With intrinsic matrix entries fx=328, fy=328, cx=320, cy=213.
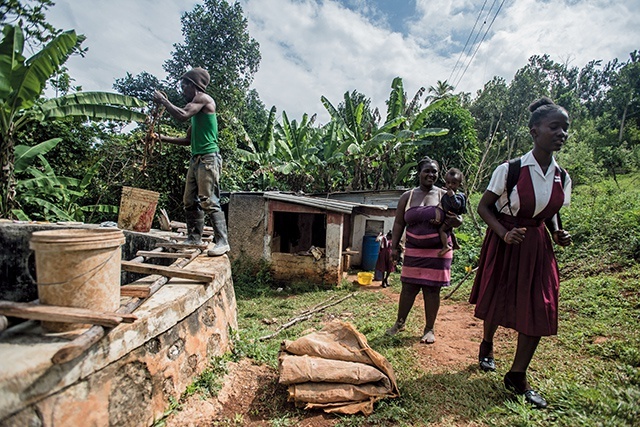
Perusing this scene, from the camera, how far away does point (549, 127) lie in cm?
219

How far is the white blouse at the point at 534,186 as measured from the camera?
2.21 meters

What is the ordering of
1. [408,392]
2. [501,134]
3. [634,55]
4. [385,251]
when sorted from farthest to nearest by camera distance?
[634,55], [501,134], [385,251], [408,392]

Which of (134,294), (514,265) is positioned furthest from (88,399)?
(514,265)

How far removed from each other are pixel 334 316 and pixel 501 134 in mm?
25739

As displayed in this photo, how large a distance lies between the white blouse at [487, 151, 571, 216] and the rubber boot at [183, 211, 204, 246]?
2939mm

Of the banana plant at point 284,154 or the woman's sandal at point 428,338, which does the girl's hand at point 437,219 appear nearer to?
the woman's sandal at point 428,338

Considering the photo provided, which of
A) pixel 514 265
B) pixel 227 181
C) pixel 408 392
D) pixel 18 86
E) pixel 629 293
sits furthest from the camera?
pixel 227 181

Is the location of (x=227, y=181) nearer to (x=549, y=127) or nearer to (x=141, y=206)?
(x=141, y=206)

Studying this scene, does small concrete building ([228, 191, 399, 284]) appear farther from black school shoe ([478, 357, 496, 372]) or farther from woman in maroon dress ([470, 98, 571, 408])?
woman in maroon dress ([470, 98, 571, 408])

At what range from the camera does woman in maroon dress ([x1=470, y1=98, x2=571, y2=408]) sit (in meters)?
2.17

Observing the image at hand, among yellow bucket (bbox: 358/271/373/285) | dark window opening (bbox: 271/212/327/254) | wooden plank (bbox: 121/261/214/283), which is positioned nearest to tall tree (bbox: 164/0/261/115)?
dark window opening (bbox: 271/212/327/254)

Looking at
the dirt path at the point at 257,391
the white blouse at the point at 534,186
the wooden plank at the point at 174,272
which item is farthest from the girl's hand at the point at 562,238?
the wooden plank at the point at 174,272

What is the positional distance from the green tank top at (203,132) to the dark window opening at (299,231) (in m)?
6.24

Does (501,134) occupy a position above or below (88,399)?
above
